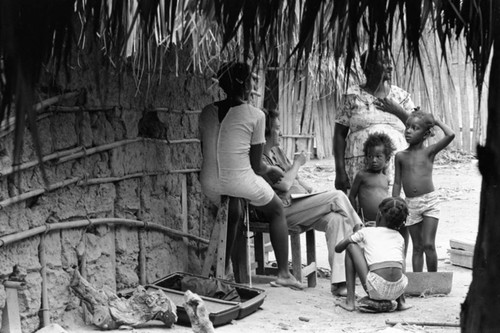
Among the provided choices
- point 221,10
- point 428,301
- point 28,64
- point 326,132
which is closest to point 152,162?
point 428,301

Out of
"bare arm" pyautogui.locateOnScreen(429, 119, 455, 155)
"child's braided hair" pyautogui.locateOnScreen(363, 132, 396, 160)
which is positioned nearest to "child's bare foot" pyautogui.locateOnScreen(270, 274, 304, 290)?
"child's braided hair" pyautogui.locateOnScreen(363, 132, 396, 160)

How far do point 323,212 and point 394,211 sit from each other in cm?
80

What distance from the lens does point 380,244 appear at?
603 cm

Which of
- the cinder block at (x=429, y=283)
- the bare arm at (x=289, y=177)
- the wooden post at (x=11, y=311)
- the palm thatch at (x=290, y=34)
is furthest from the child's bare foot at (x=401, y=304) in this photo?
the palm thatch at (x=290, y=34)

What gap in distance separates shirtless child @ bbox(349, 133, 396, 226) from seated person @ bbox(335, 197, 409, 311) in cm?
59

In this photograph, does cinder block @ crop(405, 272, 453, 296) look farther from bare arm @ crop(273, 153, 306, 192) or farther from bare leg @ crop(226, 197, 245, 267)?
bare leg @ crop(226, 197, 245, 267)

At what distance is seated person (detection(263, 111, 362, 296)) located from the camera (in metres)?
6.65

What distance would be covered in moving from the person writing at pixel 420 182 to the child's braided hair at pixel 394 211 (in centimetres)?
58

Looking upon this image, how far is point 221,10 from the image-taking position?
2.84m

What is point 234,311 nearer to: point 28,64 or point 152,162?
point 152,162

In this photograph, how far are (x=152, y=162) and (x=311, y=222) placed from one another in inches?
53.8

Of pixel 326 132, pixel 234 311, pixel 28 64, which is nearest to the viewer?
pixel 28 64

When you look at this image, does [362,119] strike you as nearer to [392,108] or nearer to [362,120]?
[362,120]

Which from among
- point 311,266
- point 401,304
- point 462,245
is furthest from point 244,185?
point 462,245
